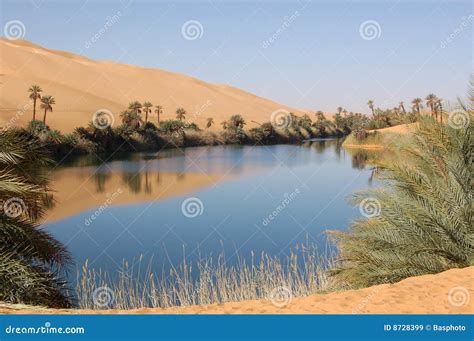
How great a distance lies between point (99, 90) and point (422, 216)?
310 ft

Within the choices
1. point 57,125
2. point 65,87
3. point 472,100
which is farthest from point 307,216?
point 65,87

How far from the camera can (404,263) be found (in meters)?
6.32

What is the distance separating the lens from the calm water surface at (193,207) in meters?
15.4

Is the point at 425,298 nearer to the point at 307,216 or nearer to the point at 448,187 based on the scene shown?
the point at 448,187

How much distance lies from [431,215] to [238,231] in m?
10.9
